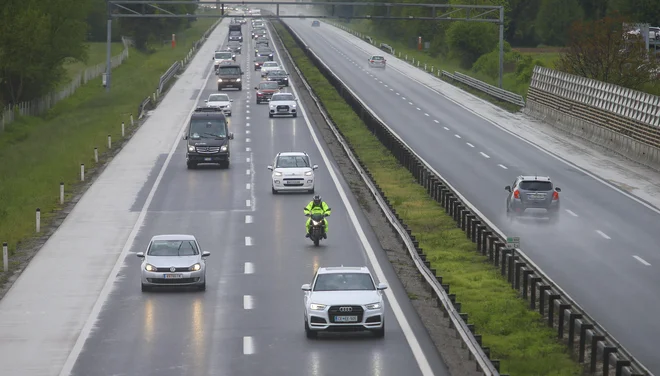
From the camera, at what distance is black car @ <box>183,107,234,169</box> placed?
181 feet

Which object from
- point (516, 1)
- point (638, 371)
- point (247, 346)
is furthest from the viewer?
point (516, 1)

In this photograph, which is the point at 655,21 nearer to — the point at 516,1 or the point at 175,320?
the point at 516,1

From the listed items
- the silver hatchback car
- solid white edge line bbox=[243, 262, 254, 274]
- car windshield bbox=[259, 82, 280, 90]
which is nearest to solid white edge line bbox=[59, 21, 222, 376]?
the silver hatchback car

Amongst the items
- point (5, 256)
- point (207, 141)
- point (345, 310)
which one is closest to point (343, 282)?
point (345, 310)

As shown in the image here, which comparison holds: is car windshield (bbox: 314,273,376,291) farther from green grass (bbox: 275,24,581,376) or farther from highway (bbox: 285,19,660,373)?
highway (bbox: 285,19,660,373)

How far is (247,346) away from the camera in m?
23.4

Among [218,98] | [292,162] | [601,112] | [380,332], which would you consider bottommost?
[218,98]

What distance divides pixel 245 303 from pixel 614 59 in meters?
65.9

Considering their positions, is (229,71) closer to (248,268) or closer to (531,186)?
(531,186)

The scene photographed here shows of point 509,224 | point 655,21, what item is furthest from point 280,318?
point 655,21

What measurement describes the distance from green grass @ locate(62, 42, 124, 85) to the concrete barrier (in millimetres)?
47784

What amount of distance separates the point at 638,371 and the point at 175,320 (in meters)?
10.6

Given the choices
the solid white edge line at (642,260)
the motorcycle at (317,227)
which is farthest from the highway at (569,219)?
the motorcycle at (317,227)

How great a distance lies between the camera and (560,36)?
17662 cm
